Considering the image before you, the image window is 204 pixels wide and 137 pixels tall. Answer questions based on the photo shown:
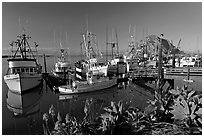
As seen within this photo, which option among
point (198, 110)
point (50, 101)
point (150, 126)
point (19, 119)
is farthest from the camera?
point (50, 101)

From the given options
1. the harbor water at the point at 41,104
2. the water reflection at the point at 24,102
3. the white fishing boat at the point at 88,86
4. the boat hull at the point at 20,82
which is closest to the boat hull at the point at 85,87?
the white fishing boat at the point at 88,86

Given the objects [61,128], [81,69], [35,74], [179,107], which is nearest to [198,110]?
[179,107]

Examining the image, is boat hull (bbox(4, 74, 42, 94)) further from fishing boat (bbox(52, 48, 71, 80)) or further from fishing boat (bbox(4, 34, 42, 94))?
fishing boat (bbox(52, 48, 71, 80))

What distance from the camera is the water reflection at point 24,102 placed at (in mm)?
9641

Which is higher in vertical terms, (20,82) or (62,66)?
(62,66)

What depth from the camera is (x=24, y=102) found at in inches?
448

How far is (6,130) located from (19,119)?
5.46 feet

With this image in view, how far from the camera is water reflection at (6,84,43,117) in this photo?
9641 millimetres

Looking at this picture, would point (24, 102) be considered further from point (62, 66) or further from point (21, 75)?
point (62, 66)

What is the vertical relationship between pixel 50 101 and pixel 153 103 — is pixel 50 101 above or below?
below

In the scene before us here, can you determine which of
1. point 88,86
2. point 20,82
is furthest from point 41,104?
point 88,86

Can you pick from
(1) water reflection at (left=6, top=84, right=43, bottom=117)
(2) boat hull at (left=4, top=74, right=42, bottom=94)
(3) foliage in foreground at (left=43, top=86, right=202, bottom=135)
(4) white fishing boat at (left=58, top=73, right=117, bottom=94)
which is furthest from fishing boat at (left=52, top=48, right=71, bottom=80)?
(3) foliage in foreground at (left=43, top=86, right=202, bottom=135)

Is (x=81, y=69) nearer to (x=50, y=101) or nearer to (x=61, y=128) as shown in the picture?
(x=50, y=101)

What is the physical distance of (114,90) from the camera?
1462cm
